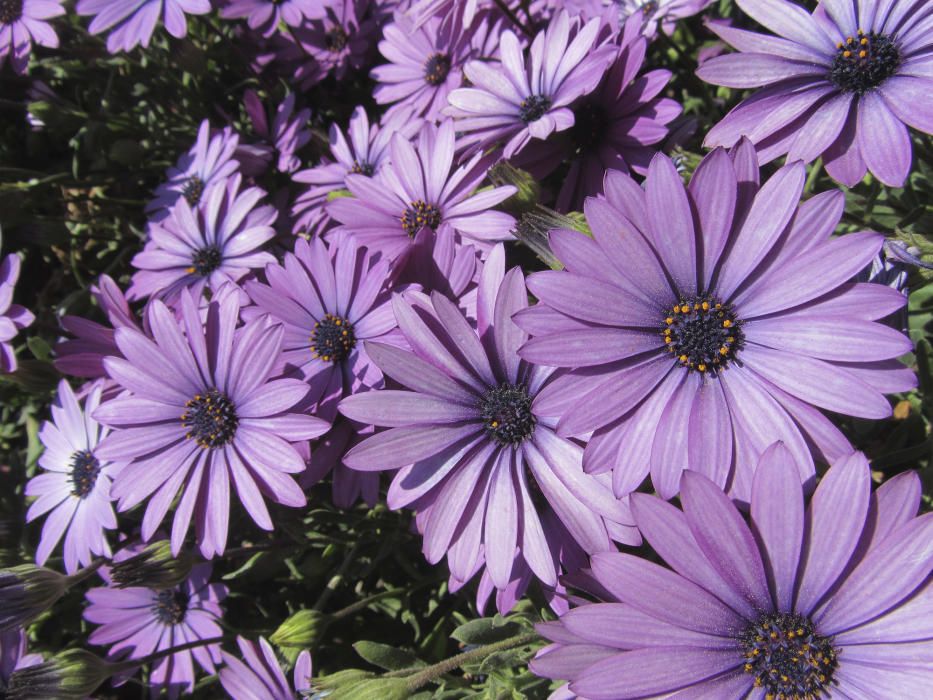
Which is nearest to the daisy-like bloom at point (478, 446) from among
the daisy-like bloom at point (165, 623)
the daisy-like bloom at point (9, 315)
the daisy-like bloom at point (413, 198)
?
the daisy-like bloom at point (413, 198)

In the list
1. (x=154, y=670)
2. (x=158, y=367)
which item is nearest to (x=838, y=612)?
(x=158, y=367)

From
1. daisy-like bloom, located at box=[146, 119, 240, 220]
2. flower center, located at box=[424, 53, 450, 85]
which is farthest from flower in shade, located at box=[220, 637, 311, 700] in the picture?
flower center, located at box=[424, 53, 450, 85]

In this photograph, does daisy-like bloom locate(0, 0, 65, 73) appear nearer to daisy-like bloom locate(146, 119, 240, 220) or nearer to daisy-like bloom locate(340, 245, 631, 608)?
daisy-like bloom locate(146, 119, 240, 220)

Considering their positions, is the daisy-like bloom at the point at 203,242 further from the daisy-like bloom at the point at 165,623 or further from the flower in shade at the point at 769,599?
the flower in shade at the point at 769,599

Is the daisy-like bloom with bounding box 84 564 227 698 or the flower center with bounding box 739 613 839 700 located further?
the daisy-like bloom with bounding box 84 564 227 698

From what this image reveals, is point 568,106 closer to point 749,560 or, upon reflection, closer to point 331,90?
point 749,560

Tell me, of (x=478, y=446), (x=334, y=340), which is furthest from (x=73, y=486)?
(x=478, y=446)
